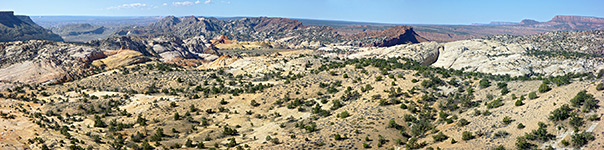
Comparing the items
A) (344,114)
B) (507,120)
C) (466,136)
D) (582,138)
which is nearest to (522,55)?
(507,120)

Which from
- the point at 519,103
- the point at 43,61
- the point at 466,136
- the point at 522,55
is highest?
the point at 522,55

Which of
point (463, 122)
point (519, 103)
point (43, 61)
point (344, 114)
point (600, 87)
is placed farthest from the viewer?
point (43, 61)

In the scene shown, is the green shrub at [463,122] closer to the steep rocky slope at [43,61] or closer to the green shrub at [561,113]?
the green shrub at [561,113]

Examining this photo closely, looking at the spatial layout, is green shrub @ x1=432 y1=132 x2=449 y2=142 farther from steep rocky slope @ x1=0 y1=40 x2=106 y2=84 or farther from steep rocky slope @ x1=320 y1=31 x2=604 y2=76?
steep rocky slope @ x1=0 y1=40 x2=106 y2=84

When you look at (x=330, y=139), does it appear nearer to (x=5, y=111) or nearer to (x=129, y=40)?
(x=5, y=111)

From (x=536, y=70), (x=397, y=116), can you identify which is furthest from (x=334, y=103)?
(x=536, y=70)

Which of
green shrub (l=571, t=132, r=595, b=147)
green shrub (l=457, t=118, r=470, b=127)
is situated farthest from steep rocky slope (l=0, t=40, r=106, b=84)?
green shrub (l=571, t=132, r=595, b=147)

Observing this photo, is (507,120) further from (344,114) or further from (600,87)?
(344,114)

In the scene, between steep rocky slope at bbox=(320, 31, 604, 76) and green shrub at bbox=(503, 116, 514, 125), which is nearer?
green shrub at bbox=(503, 116, 514, 125)

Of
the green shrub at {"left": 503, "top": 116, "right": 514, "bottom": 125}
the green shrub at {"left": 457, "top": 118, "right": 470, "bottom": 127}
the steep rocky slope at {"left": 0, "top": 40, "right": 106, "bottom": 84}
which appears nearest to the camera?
the green shrub at {"left": 503, "top": 116, "right": 514, "bottom": 125}

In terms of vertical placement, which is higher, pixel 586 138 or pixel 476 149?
pixel 586 138

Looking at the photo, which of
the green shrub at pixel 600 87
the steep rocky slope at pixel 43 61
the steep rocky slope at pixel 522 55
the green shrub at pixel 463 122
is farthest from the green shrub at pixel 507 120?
the steep rocky slope at pixel 43 61
